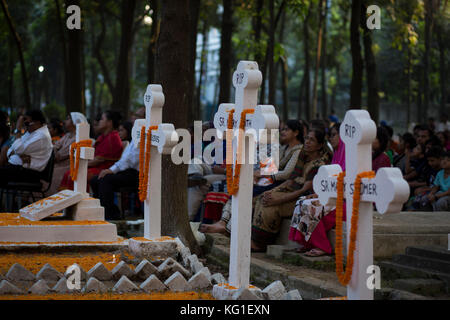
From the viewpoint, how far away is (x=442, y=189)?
920cm

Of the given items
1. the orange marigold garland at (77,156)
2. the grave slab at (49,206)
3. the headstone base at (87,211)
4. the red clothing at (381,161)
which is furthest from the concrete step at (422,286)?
the orange marigold garland at (77,156)

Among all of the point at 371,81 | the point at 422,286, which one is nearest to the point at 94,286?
the point at 422,286

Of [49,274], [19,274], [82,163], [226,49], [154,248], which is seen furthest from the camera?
[226,49]

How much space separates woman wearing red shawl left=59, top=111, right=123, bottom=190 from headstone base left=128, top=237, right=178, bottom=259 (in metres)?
4.13

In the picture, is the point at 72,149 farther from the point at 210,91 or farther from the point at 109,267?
the point at 210,91

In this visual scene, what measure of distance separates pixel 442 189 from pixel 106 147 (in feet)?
17.3

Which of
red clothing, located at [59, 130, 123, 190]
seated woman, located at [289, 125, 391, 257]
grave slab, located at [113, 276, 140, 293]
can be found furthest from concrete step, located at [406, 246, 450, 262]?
red clothing, located at [59, 130, 123, 190]

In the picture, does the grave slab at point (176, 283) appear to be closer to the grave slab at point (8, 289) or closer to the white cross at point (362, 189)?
the grave slab at point (8, 289)

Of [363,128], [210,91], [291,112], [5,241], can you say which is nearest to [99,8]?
[5,241]

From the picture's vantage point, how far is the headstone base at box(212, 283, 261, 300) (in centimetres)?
506

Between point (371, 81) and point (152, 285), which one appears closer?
point (152, 285)

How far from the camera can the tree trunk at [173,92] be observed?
7824mm

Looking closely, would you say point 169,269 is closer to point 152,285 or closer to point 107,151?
point 152,285

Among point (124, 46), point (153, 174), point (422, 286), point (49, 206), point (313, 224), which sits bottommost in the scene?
point (422, 286)
